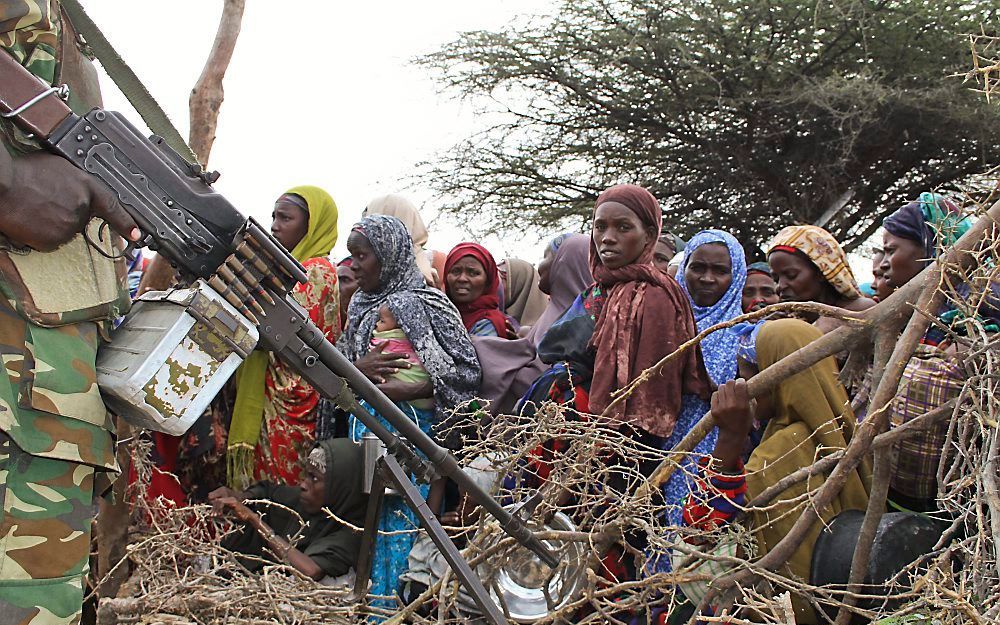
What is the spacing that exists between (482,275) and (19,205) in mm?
3126

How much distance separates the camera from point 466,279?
16.2 ft

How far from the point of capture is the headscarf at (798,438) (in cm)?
292

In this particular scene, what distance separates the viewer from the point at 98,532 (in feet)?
11.9

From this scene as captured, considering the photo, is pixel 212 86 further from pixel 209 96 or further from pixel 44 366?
pixel 44 366

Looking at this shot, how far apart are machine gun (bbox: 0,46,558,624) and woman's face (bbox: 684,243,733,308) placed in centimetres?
188

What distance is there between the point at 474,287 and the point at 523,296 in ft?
3.59

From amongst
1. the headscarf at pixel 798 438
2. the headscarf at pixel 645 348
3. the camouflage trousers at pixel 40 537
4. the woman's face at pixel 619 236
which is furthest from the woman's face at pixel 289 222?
the camouflage trousers at pixel 40 537

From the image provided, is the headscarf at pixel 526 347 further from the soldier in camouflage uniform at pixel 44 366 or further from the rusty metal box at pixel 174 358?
the soldier in camouflage uniform at pixel 44 366

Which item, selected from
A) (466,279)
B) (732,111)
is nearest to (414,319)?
(466,279)

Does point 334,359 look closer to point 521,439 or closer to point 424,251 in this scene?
point 521,439

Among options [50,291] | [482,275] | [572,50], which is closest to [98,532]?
[50,291]

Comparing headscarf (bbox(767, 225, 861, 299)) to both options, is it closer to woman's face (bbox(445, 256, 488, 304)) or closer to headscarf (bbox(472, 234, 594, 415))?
headscarf (bbox(472, 234, 594, 415))

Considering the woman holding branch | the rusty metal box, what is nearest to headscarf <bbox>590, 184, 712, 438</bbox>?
the woman holding branch

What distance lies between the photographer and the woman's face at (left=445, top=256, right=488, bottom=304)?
16.2 feet
